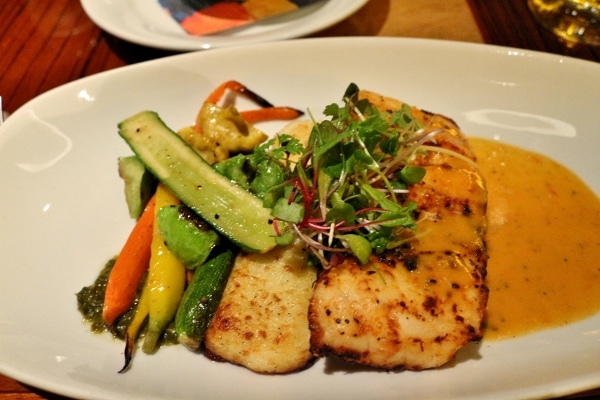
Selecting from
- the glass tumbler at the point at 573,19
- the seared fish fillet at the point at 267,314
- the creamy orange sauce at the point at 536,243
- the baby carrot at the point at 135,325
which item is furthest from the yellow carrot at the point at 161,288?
the glass tumbler at the point at 573,19

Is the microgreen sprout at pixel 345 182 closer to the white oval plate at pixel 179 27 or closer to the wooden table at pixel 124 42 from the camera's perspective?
the white oval plate at pixel 179 27

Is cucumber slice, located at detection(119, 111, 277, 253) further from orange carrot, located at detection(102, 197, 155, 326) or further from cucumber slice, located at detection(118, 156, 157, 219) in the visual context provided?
orange carrot, located at detection(102, 197, 155, 326)

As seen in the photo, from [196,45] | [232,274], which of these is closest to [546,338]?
[232,274]

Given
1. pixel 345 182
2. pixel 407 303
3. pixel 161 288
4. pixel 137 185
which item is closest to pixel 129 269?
pixel 161 288

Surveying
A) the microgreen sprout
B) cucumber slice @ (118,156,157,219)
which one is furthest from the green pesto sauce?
the microgreen sprout

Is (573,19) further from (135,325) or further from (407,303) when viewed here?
(135,325)
